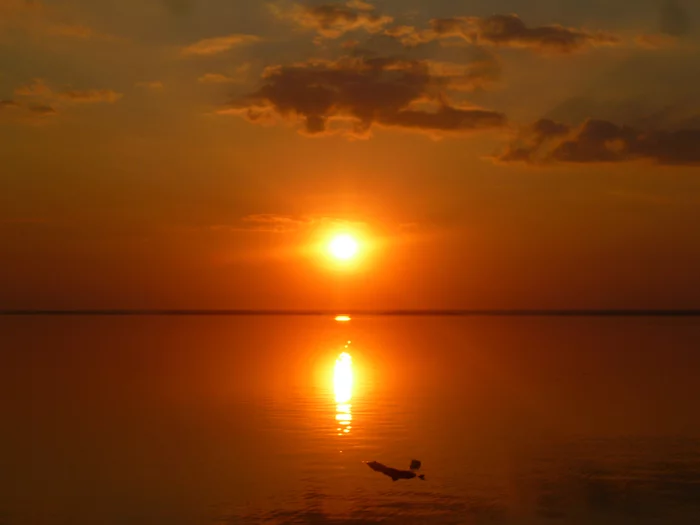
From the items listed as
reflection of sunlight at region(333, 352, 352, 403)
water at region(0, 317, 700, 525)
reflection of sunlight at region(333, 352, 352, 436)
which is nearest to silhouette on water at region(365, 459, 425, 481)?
water at region(0, 317, 700, 525)

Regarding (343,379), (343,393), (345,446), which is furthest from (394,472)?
(343,379)

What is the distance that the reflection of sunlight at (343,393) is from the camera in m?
39.4

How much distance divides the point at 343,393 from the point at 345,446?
18.7m

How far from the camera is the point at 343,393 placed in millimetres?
52094

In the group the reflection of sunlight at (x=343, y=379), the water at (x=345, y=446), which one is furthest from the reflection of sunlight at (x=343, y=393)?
the water at (x=345, y=446)

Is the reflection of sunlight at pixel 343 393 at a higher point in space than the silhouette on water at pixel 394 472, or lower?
higher

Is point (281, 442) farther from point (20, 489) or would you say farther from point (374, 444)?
point (20, 489)

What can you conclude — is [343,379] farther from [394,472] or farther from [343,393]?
[394,472]

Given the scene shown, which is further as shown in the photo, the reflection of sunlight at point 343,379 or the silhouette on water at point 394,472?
the reflection of sunlight at point 343,379

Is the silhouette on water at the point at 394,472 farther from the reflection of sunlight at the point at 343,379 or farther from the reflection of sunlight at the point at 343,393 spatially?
the reflection of sunlight at the point at 343,379

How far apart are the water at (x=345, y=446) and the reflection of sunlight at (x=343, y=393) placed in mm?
387

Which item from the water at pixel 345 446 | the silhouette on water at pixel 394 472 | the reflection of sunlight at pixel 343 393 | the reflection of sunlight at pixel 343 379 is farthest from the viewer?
the reflection of sunlight at pixel 343 379

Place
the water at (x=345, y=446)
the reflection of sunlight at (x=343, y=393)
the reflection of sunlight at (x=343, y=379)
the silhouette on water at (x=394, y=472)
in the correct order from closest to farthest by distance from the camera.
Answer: the water at (x=345, y=446), the silhouette on water at (x=394, y=472), the reflection of sunlight at (x=343, y=393), the reflection of sunlight at (x=343, y=379)

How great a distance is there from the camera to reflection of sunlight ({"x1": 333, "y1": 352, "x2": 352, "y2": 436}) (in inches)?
1551
